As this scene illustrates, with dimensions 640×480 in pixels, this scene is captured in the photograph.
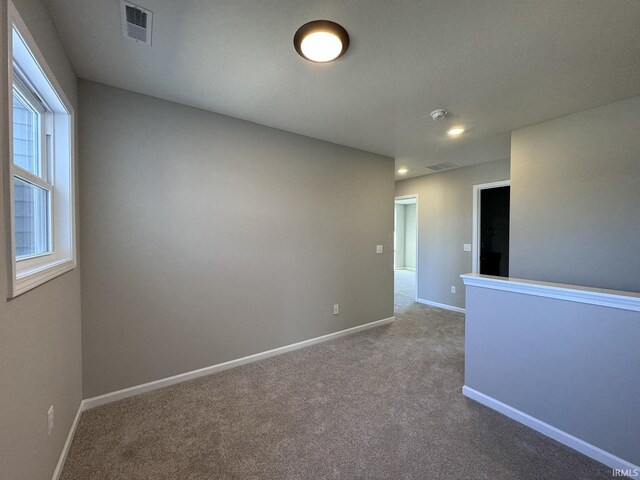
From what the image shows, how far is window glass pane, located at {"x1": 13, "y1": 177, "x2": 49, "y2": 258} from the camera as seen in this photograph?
1316 mm

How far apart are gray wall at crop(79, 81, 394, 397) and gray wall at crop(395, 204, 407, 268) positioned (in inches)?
267

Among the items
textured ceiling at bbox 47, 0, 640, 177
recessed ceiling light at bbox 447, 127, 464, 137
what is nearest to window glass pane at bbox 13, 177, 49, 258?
textured ceiling at bbox 47, 0, 640, 177

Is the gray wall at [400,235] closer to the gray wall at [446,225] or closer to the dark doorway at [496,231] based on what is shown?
the gray wall at [446,225]

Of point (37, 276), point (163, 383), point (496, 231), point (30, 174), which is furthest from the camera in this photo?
point (496, 231)

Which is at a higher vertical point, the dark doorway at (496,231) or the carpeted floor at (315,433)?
the dark doorway at (496,231)

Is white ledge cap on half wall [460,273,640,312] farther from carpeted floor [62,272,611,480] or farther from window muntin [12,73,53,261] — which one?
window muntin [12,73,53,261]

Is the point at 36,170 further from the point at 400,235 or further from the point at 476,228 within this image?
the point at 400,235

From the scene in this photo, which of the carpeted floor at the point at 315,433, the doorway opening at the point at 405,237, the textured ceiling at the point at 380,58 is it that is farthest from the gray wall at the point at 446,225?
the doorway opening at the point at 405,237

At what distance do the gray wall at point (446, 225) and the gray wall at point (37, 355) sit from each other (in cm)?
499

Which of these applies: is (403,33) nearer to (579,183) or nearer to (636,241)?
(579,183)

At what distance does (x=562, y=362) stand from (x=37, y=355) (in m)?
2.98

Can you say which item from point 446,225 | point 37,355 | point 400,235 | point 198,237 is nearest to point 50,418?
point 37,355

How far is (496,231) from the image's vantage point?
475 centimetres

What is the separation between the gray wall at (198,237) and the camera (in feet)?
6.81
